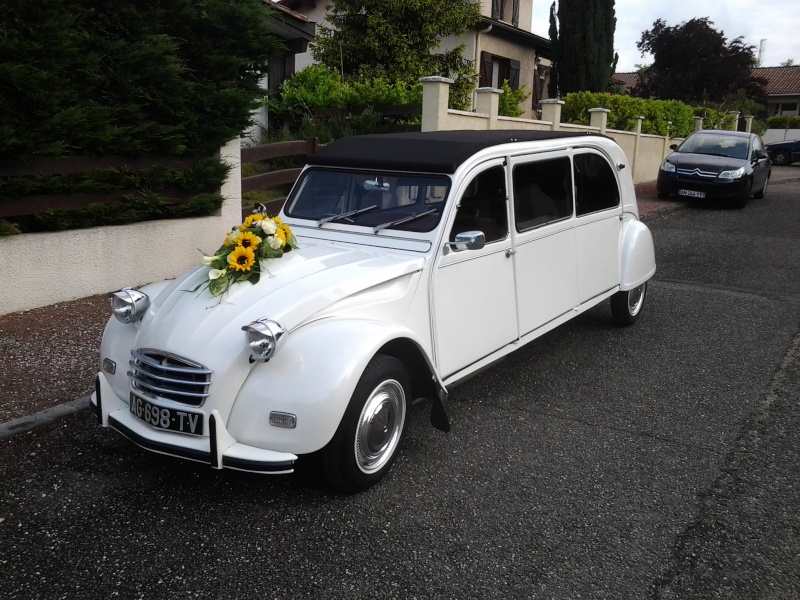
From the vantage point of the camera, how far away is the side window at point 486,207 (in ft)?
15.2

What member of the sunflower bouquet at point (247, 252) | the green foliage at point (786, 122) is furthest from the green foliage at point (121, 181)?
the green foliage at point (786, 122)

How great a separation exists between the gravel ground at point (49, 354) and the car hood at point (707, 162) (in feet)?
42.9

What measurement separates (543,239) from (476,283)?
96 centimetres

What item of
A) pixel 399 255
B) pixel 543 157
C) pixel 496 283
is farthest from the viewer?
pixel 543 157

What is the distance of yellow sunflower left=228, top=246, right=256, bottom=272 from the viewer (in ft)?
12.8

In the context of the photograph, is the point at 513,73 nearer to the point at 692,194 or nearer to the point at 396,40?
the point at 692,194

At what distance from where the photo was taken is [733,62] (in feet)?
126

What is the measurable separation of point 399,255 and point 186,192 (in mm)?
4502

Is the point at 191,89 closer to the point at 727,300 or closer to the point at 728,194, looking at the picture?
the point at 727,300

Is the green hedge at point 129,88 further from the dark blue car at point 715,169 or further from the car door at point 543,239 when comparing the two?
the dark blue car at point 715,169

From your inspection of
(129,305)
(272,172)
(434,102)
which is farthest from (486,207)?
(434,102)

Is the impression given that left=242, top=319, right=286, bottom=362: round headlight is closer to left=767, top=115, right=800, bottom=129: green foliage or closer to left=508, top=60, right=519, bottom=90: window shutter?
left=508, top=60, right=519, bottom=90: window shutter

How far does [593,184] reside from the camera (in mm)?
6199

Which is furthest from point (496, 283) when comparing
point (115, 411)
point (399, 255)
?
point (115, 411)
